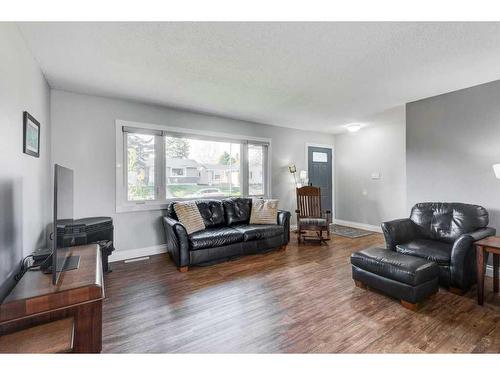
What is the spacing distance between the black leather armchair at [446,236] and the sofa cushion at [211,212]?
2483mm

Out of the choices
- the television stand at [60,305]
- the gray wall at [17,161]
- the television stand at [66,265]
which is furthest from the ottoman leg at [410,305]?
the gray wall at [17,161]

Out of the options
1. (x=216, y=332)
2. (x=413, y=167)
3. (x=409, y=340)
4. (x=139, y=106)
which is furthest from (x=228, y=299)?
(x=413, y=167)

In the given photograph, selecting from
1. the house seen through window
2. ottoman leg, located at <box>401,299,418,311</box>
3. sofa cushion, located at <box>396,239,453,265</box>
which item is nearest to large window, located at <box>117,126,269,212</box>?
the house seen through window

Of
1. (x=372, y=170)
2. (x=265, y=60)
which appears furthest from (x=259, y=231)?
(x=372, y=170)

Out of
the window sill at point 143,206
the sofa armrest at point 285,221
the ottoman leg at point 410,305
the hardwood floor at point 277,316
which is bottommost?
the hardwood floor at point 277,316

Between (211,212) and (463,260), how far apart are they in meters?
3.30

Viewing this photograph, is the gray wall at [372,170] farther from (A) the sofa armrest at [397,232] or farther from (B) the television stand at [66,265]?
(B) the television stand at [66,265]

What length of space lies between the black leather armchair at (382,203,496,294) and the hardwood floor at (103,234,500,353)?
268 mm

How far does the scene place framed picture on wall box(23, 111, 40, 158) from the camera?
6.53 feet

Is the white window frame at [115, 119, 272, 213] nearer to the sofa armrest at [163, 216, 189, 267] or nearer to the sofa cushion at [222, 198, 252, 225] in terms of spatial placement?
the sofa cushion at [222, 198, 252, 225]

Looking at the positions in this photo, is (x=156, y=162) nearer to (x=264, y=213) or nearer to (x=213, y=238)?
(x=213, y=238)

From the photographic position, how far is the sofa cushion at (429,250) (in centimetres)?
251
